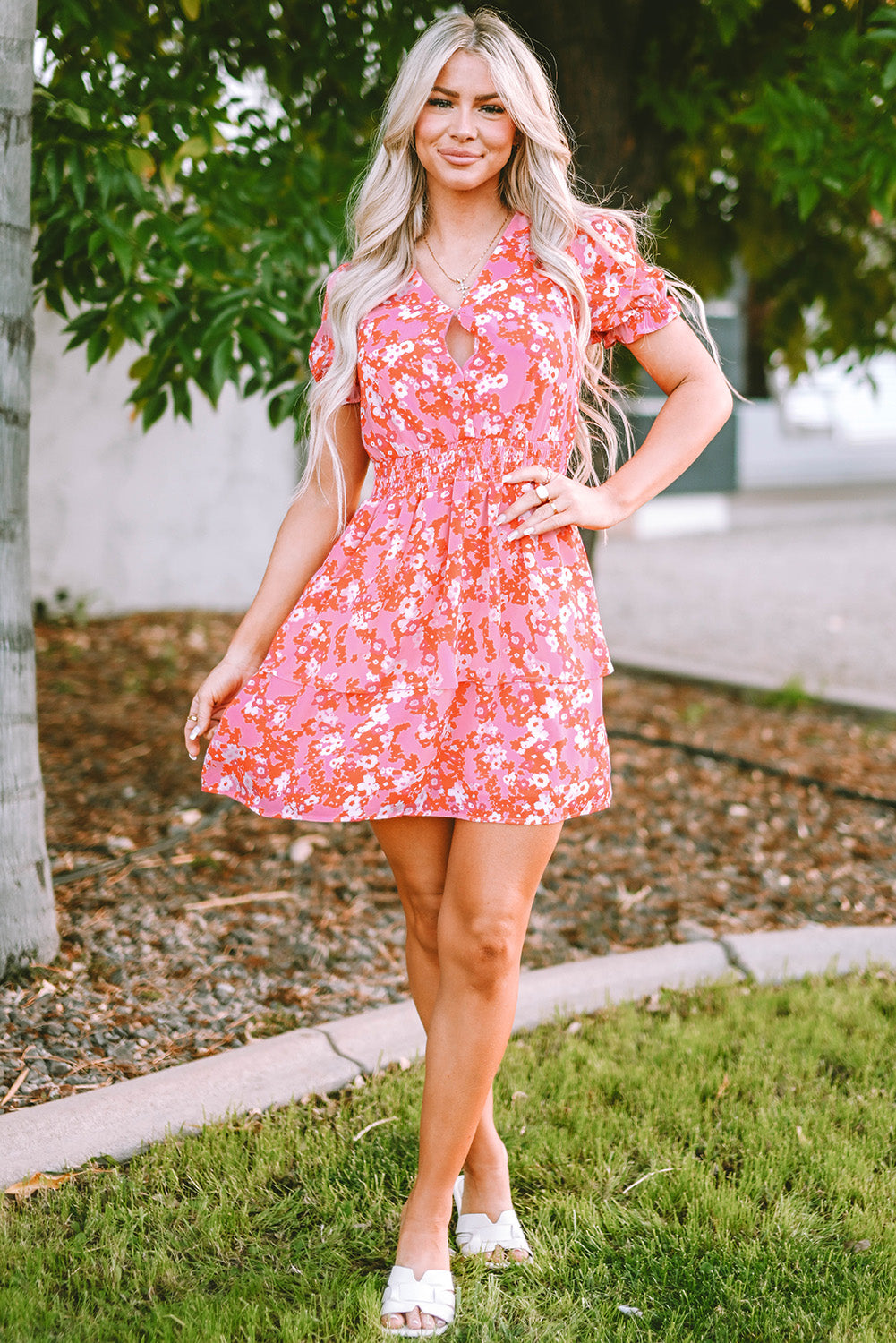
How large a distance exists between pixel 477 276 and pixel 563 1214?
5.46 ft

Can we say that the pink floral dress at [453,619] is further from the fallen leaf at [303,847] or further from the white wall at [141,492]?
the white wall at [141,492]

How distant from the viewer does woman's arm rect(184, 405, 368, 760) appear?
2248 millimetres

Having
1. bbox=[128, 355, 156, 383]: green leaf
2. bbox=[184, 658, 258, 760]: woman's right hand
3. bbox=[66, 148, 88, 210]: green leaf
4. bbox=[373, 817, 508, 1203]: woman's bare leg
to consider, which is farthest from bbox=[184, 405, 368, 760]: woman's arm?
bbox=[128, 355, 156, 383]: green leaf

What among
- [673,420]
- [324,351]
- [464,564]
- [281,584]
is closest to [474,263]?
[324,351]

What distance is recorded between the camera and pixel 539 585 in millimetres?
2041

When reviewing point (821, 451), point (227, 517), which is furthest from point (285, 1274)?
point (821, 451)

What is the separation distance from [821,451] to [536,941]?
1620 cm

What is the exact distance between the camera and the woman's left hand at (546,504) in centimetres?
201

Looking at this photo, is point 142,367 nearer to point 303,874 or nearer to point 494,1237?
point 303,874

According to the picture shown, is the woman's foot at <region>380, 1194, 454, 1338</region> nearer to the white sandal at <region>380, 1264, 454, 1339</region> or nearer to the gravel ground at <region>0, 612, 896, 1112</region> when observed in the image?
the white sandal at <region>380, 1264, 454, 1339</region>

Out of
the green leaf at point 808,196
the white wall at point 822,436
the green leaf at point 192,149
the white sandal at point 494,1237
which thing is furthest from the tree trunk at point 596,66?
the white wall at point 822,436

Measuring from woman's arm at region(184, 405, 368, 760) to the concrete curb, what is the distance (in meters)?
0.80

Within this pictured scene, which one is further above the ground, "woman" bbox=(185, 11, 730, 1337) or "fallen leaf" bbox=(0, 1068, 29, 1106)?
"woman" bbox=(185, 11, 730, 1337)

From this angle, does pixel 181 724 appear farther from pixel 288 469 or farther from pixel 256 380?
pixel 288 469
